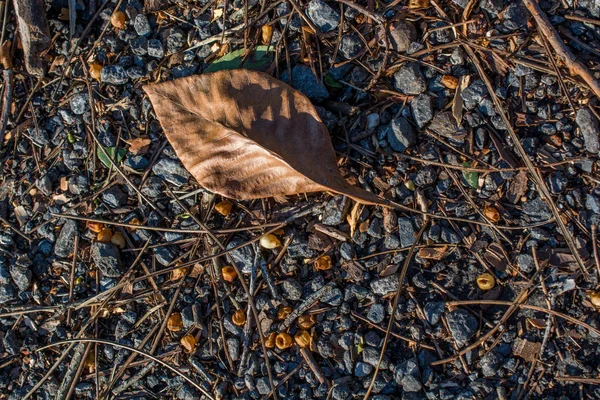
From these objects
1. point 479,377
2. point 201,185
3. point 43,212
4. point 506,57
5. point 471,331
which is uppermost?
point 506,57

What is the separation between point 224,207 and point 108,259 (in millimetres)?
704

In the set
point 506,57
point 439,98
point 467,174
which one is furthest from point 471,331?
point 506,57

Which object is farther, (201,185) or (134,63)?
(134,63)

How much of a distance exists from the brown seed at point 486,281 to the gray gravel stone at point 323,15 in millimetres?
1478

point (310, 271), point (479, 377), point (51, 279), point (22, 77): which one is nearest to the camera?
point (479, 377)

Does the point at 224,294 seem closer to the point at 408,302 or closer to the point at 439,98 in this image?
the point at 408,302

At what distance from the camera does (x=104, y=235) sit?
277 cm

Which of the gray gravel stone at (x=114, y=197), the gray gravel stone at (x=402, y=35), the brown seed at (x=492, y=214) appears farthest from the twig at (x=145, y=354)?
the gray gravel stone at (x=402, y=35)

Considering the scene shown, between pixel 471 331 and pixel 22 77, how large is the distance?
2.93 metres

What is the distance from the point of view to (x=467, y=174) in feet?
8.29

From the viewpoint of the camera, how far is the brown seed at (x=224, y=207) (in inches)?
105

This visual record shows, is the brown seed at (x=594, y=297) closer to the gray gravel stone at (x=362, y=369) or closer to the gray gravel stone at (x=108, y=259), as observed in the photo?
the gray gravel stone at (x=362, y=369)

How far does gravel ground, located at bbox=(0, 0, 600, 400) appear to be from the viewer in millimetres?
2455

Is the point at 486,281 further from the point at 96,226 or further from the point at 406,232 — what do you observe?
the point at 96,226
